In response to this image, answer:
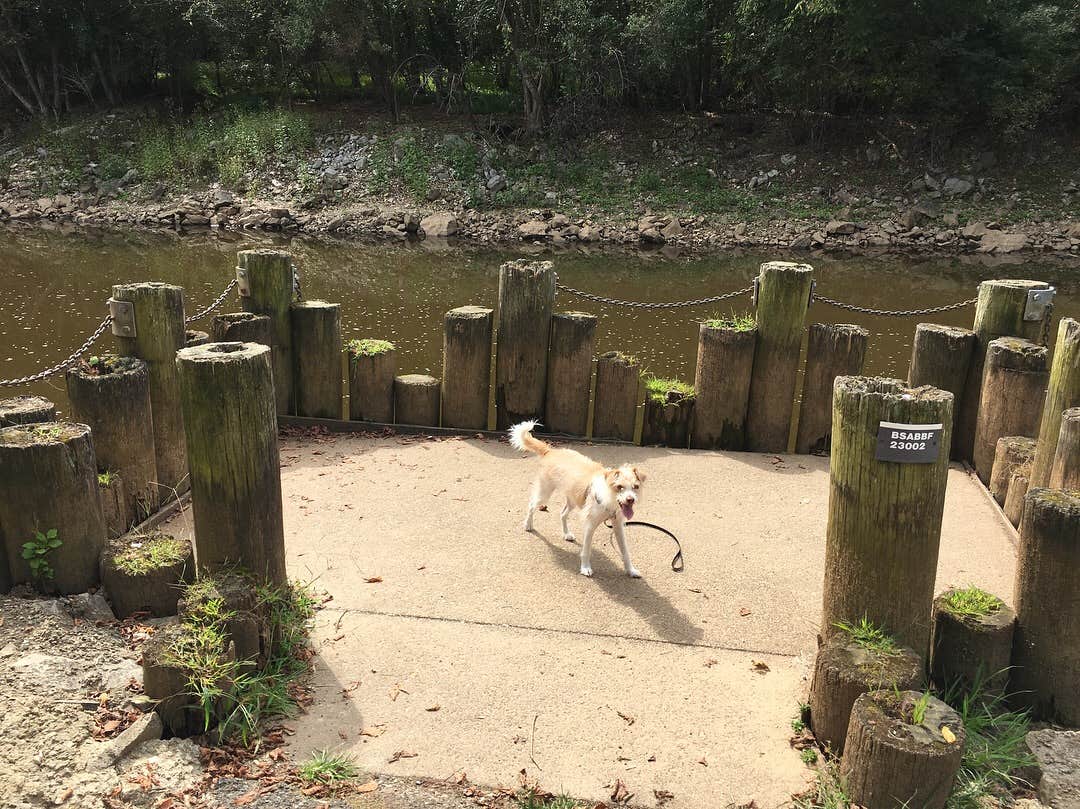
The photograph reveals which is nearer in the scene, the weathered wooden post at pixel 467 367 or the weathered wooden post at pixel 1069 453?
the weathered wooden post at pixel 1069 453

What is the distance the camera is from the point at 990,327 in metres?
7.71

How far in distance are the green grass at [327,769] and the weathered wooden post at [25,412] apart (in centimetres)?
266

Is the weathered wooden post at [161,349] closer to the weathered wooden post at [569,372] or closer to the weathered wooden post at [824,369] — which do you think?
the weathered wooden post at [569,372]

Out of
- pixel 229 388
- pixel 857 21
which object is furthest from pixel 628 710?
pixel 857 21

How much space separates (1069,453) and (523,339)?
14.0ft

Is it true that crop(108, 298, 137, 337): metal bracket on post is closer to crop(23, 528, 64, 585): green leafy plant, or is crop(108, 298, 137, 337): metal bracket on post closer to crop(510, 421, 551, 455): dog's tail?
crop(23, 528, 64, 585): green leafy plant

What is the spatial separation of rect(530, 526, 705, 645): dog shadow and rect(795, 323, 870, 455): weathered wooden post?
8.63 ft

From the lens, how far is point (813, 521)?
6594mm

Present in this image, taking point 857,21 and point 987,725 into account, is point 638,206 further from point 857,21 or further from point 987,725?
point 987,725

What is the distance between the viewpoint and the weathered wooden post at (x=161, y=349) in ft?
21.4

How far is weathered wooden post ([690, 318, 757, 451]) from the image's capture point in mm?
7852

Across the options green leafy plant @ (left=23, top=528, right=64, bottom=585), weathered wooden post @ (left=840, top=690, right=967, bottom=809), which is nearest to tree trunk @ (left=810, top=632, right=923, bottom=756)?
weathered wooden post @ (left=840, top=690, right=967, bottom=809)

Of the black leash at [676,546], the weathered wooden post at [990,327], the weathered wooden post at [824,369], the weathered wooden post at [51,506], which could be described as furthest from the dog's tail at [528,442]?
the weathered wooden post at [990,327]

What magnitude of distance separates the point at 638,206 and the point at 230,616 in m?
23.5
